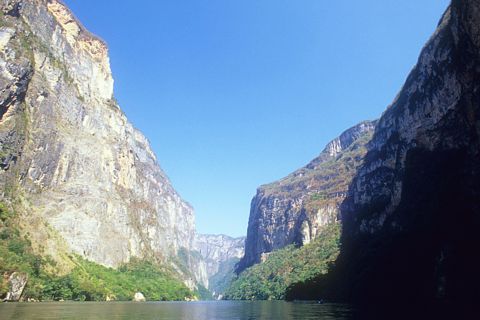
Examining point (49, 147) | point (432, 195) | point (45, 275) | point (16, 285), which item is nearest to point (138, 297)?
point (45, 275)

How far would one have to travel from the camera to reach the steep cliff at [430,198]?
57.5 meters

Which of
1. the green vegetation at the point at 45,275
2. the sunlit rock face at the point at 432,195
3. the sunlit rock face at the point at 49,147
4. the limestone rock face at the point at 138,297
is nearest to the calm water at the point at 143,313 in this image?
the sunlit rock face at the point at 432,195

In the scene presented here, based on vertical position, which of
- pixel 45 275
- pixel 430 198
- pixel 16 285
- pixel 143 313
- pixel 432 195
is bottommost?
pixel 143 313

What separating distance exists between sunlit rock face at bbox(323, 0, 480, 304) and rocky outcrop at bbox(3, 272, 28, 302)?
80601mm

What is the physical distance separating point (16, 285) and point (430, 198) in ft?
300

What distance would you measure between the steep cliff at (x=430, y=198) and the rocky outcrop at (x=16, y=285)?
79.9 metres

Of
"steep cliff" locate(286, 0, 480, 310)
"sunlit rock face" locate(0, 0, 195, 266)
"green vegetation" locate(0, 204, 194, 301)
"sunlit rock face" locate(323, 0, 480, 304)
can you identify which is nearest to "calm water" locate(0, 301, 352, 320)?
"steep cliff" locate(286, 0, 480, 310)

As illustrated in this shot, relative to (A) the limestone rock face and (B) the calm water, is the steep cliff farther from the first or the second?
(A) the limestone rock face

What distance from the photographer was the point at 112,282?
161 m

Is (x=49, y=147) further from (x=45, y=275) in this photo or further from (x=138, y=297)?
(x=138, y=297)

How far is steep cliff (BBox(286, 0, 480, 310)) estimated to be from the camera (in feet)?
189

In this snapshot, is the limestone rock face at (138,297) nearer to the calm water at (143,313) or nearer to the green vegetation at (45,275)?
the green vegetation at (45,275)

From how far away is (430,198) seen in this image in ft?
287

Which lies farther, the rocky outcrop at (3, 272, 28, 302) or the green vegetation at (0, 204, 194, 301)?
the green vegetation at (0, 204, 194, 301)
